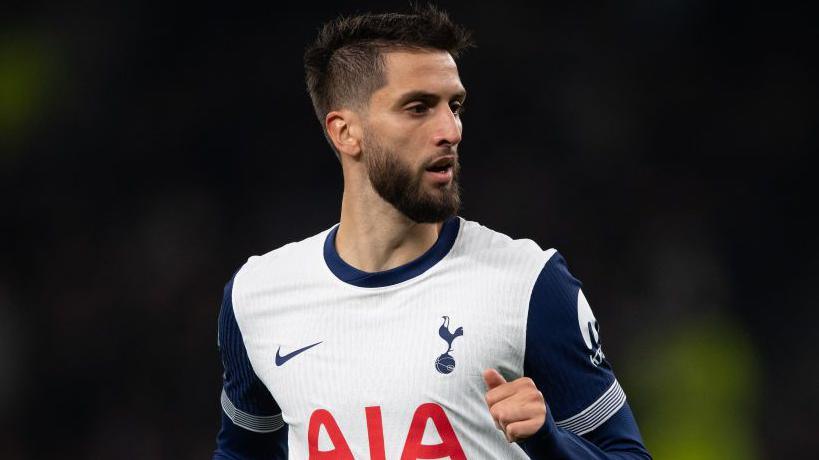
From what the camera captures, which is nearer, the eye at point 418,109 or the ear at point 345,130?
the eye at point 418,109

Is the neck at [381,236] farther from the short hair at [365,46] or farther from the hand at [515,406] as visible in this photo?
the hand at [515,406]

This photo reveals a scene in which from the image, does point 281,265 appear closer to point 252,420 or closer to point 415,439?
point 252,420

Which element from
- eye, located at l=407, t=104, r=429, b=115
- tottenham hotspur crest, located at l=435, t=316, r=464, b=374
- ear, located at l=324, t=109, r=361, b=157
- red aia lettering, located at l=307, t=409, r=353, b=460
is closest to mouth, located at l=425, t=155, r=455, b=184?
eye, located at l=407, t=104, r=429, b=115

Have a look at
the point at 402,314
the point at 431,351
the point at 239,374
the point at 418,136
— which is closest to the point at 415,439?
the point at 431,351

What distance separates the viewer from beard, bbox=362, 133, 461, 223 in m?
3.03

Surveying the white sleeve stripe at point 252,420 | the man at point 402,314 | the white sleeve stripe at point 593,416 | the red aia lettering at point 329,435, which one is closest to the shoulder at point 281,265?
the man at point 402,314

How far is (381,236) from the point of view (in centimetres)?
318

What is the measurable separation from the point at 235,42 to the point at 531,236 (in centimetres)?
249

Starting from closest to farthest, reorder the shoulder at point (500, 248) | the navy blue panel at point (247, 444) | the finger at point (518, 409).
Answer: the finger at point (518, 409) < the shoulder at point (500, 248) < the navy blue panel at point (247, 444)

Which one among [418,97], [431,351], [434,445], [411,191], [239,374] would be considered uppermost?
[418,97]

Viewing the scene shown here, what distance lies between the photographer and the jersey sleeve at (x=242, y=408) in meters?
3.29

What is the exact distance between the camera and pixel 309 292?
3.19m

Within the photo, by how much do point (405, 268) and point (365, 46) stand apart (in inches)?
25.5

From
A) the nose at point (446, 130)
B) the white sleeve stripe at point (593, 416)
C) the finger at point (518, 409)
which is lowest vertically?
the white sleeve stripe at point (593, 416)
